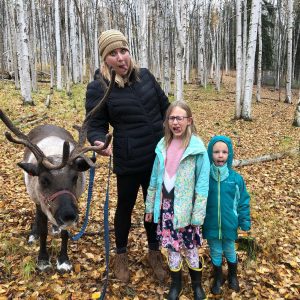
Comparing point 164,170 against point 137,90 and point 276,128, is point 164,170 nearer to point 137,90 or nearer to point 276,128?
point 137,90

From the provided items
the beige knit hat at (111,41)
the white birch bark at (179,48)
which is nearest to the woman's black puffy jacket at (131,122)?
the beige knit hat at (111,41)

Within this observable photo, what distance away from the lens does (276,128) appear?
13289 millimetres

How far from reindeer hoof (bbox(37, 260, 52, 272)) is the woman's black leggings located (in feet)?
3.02

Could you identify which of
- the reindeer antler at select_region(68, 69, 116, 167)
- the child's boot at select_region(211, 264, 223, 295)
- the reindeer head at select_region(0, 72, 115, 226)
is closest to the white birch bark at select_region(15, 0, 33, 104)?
the reindeer head at select_region(0, 72, 115, 226)

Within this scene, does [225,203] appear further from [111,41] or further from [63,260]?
[63,260]

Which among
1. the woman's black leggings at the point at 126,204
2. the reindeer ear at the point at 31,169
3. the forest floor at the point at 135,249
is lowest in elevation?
the forest floor at the point at 135,249

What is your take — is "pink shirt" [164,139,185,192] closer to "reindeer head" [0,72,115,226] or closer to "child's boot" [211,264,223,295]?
"reindeer head" [0,72,115,226]

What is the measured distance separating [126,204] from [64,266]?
1.18 m

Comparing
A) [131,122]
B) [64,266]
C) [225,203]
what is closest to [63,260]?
[64,266]

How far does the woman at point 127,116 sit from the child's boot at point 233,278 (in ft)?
4.33

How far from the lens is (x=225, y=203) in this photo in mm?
3408

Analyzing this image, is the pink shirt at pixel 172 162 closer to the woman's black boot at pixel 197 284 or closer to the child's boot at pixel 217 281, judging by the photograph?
the woman's black boot at pixel 197 284

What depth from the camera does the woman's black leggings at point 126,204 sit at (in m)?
3.63

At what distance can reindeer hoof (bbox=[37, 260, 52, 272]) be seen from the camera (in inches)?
158
